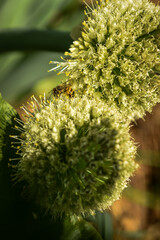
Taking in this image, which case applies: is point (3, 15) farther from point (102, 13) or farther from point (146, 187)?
point (146, 187)

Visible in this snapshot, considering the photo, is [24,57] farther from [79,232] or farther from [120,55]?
[79,232]

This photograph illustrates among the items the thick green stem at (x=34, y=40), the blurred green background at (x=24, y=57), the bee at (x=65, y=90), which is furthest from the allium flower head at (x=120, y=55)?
the blurred green background at (x=24, y=57)

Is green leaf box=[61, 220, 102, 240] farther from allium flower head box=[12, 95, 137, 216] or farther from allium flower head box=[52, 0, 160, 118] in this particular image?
allium flower head box=[52, 0, 160, 118]

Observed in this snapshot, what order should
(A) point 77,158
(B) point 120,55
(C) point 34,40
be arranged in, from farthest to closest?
(C) point 34,40, (B) point 120,55, (A) point 77,158

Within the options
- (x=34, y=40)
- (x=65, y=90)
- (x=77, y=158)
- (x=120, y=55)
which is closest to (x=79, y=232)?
(x=77, y=158)

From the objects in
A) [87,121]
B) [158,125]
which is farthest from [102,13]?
[158,125]

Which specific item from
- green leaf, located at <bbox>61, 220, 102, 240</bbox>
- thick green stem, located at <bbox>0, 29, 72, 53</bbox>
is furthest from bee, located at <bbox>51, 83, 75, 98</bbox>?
green leaf, located at <bbox>61, 220, 102, 240</bbox>

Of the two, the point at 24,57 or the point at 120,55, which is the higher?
the point at 24,57
